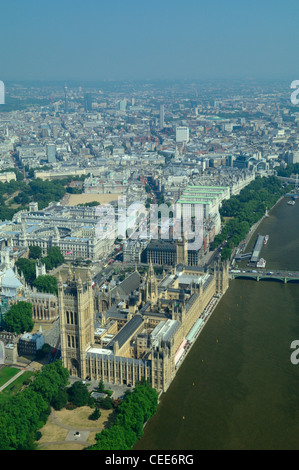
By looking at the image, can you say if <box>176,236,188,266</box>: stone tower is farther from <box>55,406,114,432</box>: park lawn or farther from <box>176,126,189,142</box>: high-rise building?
<box>176,126,189,142</box>: high-rise building

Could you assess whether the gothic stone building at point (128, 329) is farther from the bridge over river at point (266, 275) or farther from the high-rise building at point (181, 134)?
the high-rise building at point (181, 134)

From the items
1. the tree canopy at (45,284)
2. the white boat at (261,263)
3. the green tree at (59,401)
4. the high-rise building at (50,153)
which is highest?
the high-rise building at (50,153)

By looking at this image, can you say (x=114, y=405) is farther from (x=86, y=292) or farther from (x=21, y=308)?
→ (x=21, y=308)

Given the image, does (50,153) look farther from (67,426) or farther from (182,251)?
(67,426)

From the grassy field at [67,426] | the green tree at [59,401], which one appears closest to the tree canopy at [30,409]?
the green tree at [59,401]

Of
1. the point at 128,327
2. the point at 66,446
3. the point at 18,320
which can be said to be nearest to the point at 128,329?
the point at 128,327

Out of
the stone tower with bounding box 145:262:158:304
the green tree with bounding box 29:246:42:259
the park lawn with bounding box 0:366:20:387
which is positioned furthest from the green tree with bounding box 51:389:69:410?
the green tree with bounding box 29:246:42:259

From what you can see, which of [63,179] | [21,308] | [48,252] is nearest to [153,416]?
[21,308]
